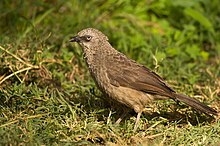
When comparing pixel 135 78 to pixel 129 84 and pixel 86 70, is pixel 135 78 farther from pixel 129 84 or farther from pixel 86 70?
pixel 86 70

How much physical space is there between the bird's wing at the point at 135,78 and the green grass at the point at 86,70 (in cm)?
39

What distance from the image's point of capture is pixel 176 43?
8.65 metres

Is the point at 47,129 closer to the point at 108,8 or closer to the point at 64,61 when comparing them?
the point at 64,61

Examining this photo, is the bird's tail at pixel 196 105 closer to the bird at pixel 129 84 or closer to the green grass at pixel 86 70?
the bird at pixel 129 84

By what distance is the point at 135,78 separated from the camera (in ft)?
20.6

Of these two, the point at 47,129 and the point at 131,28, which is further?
the point at 131,28

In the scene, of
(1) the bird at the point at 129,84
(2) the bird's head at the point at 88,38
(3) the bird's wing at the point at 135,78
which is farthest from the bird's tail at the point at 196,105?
(2) the bird's head at the point at 88,38

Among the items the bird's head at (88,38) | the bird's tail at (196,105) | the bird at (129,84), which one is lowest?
the bird's tail at (196,105)

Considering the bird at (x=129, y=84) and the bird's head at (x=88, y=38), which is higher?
the bird's head at (x=88, y=38)

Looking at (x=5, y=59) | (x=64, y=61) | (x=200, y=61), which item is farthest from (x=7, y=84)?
(x=200, y=61)

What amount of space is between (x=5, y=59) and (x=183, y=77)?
Result: 2481mm

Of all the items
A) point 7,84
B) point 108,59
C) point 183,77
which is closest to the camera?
point 108,59

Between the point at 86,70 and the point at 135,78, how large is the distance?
158 cm

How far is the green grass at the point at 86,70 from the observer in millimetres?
5883
